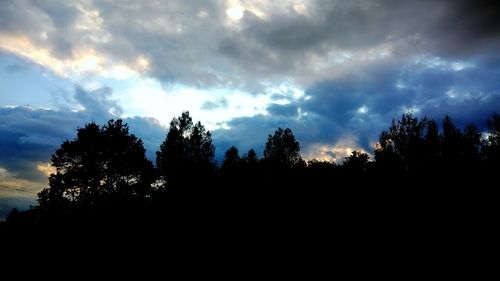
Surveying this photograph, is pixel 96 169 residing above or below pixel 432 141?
below

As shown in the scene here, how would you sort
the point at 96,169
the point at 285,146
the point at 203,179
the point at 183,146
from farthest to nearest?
the point at 285,146 < the point at 183,146 < the point at 96,169 < the point at 203,179

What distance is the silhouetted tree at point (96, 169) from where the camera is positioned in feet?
107

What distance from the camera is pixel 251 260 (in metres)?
10.5

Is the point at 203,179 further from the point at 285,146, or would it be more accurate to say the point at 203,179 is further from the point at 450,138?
the point at 450,138

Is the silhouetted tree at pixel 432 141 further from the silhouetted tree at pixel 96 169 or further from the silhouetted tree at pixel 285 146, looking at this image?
the silhouetted tree at pixel 96 169

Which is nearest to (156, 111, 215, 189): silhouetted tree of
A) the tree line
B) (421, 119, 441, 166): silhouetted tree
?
the tree line

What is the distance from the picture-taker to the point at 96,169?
34.1 meters

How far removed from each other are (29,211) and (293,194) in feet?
116

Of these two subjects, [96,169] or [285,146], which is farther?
[285,146]

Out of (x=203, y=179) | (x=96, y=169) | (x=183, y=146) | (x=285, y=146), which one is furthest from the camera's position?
(x=285, y=146)

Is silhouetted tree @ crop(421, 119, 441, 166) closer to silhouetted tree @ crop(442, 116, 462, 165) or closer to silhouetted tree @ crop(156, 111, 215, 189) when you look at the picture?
silhouetted tree @ crop(442, 116, 462, 165)

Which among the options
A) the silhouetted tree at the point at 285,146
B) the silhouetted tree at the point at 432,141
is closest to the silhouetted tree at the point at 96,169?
the silhouetted tree at the point at 285,146

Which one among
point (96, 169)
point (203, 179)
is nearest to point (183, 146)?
point (96, 169)

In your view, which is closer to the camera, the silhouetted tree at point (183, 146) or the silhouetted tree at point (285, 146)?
the silhouetted tree at point (183, 146)
